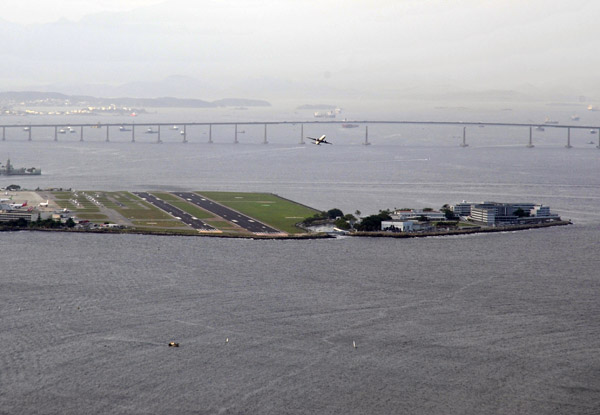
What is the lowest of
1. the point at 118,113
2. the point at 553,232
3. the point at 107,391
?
the point at 107,391

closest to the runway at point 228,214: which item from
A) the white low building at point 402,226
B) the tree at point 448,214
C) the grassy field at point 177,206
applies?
the grassy field at point 177,206

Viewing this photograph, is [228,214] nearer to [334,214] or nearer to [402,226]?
[334,214]

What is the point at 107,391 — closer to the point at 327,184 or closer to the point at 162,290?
the point at 162,290

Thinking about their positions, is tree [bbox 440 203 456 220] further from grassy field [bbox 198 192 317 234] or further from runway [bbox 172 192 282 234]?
runway [bbox 172 192 282 234]

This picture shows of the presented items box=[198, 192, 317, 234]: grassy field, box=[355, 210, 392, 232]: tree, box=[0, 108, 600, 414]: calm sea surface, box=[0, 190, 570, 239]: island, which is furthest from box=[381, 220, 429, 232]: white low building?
box=[198, 192, 317, 234]: grassy field

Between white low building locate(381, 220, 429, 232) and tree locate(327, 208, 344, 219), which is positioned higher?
tree locate(327, 208, 344, 219)

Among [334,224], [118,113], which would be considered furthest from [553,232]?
[118,113]

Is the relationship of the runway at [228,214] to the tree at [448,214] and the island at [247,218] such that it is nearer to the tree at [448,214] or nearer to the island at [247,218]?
the island at [247,218]
